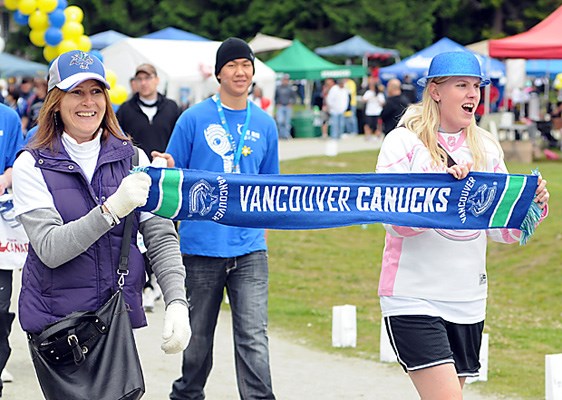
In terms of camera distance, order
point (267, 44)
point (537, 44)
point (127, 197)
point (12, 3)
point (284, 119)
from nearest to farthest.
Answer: point (127, 197), point (12, 3), point (537, 44), point (284, 119), point (267, 44)

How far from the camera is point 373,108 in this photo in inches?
1320

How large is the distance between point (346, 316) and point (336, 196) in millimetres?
3667

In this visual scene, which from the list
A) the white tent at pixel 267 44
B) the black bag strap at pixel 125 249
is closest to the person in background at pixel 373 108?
the white tent at pixel 267 44

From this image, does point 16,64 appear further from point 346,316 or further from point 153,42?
point 346,316

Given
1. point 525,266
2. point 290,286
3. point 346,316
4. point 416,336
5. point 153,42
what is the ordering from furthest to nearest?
point 153,42 → point 525,266 → point 290,286 → point 346,316 → point 416,336

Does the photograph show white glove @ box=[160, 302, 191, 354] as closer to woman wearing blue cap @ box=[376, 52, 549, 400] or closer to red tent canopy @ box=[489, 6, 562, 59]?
woman wearing blue cap @ box=[376, 52, 549, 400]

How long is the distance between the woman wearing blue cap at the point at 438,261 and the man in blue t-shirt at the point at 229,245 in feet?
4.17

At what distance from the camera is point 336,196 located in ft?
16.7

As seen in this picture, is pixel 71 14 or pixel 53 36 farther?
pixel 71 14

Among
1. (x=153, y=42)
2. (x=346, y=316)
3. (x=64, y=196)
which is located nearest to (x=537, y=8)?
(x=153, y=42)

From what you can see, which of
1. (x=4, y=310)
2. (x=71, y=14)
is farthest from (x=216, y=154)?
(x=71, y=14)

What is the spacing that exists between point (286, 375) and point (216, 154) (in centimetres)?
229

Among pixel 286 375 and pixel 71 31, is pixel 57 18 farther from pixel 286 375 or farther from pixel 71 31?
pixel 286 375

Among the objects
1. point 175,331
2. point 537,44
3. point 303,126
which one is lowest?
point 303,126
